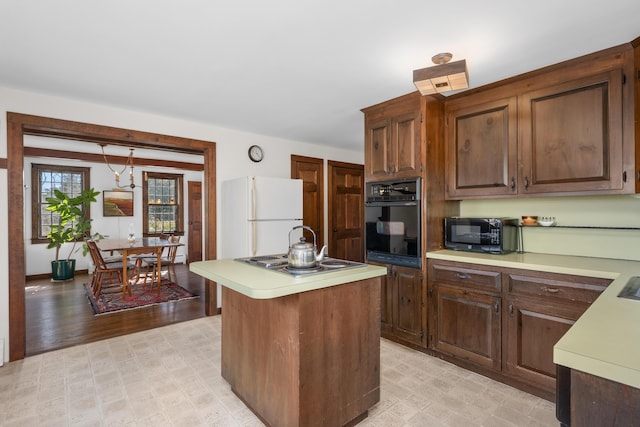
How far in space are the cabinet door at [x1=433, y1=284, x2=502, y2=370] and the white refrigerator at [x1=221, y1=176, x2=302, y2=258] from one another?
6.22ft

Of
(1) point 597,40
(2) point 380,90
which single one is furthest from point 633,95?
(2) point 380,90

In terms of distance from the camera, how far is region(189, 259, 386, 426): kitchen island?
159 centimetres

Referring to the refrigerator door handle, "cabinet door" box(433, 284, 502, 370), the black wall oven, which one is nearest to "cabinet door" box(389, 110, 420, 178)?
the black wall oven

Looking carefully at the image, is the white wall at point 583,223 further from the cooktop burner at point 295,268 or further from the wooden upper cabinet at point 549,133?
the cooktop burner at point 295,268

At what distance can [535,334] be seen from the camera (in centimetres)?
213

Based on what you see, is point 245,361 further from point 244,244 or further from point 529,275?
point 529,275

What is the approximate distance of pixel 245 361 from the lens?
2.00m

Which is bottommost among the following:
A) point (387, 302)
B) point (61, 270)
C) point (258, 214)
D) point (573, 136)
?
point (61, 270)

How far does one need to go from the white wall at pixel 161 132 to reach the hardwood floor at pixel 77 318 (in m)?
0.52

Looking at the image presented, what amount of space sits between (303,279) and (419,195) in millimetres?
1557

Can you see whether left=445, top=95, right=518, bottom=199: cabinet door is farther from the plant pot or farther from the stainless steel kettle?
the plant pot

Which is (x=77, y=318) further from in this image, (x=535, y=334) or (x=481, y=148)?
(x=481, y=148)

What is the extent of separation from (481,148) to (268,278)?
2180mm

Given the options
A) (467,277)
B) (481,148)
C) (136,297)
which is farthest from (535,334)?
(136,297)
